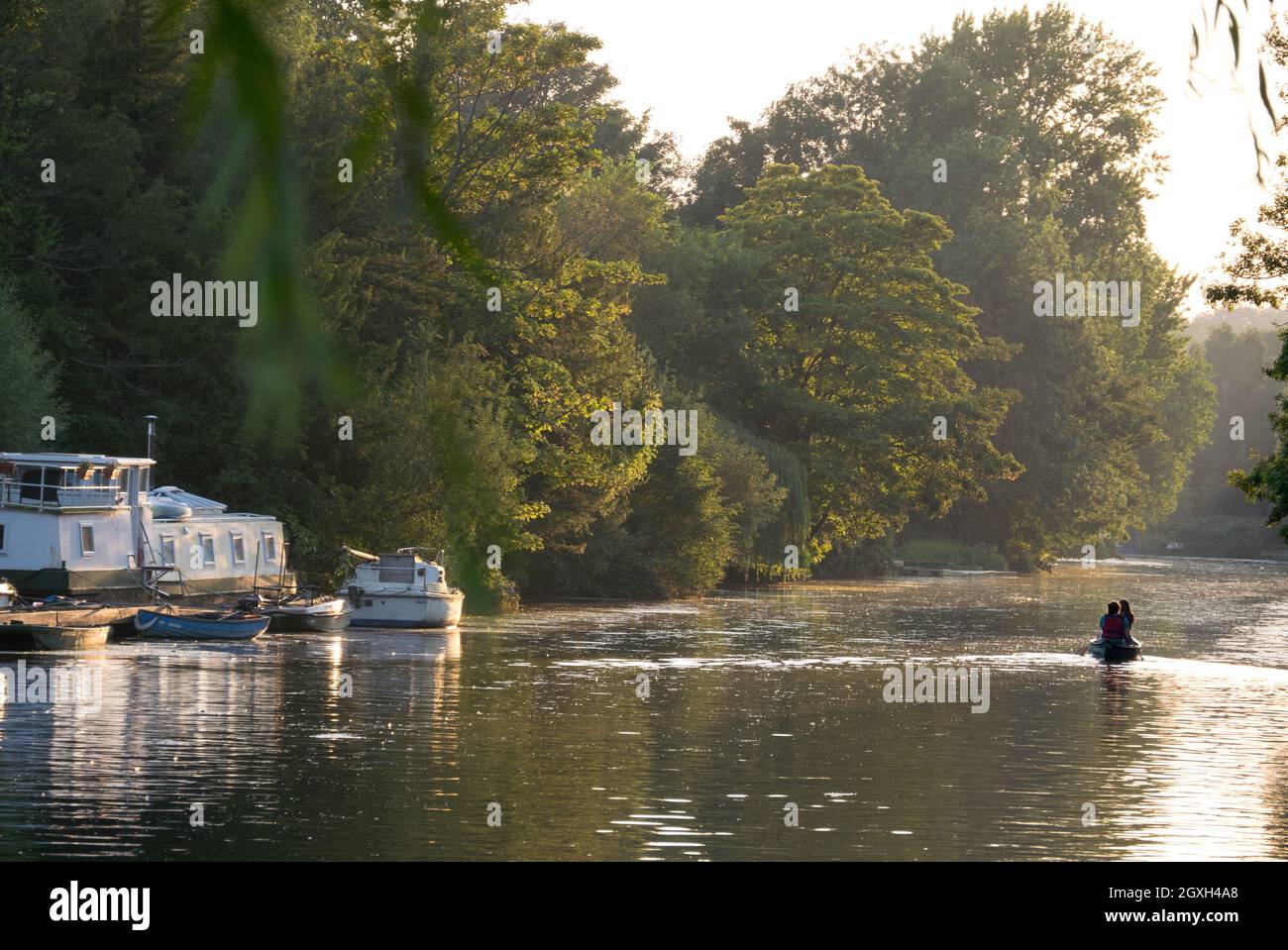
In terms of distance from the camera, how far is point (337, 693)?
41719mm

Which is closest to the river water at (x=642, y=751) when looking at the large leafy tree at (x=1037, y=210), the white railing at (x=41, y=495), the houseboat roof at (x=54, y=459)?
the white railing at (x=41, y=495)

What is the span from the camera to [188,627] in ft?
184

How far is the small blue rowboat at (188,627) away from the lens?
55.8m

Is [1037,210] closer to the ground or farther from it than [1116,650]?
farther from it

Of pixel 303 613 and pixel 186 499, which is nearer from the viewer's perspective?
pixel 303 613

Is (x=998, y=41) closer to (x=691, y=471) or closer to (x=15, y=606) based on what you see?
(x=691, y=471)

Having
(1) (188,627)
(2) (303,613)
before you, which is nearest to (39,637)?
(1) (188,627)

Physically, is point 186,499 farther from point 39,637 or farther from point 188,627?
point 39,637

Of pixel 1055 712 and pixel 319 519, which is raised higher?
pixel 319 519

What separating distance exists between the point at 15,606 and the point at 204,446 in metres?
18.3

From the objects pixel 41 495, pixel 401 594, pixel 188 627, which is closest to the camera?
pixel 188 627

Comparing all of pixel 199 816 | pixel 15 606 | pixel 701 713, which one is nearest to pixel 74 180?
pixel 15 606

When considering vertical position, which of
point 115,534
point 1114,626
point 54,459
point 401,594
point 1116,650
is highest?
point 54,459

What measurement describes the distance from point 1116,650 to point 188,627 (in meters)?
27.8
